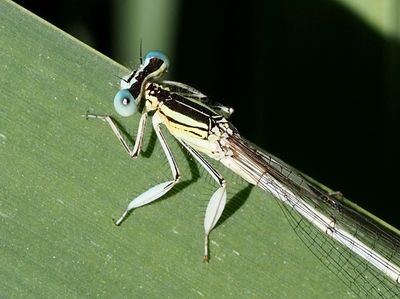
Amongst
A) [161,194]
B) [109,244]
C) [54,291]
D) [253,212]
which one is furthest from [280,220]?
[54,291]

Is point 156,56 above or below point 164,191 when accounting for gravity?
above

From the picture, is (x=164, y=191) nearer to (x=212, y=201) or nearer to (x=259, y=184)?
(x=212, y=201)

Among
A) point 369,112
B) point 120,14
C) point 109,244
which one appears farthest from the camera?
point 120,14

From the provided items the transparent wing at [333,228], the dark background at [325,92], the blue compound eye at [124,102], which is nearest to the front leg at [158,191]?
the blue compound eye at [124,102]

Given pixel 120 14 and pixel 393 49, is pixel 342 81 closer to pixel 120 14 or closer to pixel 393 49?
pixel 393 49

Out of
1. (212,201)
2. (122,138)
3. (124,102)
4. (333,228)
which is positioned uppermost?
(124,102)

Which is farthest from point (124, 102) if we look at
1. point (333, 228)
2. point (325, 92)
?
point (325, 92)

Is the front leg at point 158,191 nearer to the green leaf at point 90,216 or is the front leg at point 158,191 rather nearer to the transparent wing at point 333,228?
the green leaf at point 90,216
